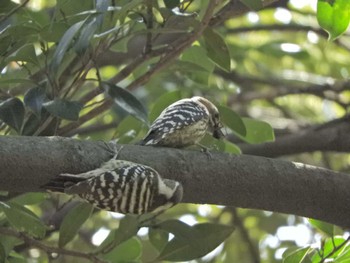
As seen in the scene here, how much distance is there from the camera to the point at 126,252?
2.69 m

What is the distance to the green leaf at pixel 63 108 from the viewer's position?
2.28 metres

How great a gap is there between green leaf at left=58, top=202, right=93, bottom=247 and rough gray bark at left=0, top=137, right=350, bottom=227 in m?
0.40

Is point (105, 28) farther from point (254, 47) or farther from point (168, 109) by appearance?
point (254, 47)

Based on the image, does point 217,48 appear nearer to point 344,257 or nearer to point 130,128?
point 130,128

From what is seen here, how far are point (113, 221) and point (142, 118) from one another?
171 centimetres

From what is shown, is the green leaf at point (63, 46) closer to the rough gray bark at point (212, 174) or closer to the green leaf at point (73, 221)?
the rough gray bark at point (212, 174)

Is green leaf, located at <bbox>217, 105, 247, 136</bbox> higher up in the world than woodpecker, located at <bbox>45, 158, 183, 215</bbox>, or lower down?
lower down

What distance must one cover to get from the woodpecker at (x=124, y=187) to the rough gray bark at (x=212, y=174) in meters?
0.02

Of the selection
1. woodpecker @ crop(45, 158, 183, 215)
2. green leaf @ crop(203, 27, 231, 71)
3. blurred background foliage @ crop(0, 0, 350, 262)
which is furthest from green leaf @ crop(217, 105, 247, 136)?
woodpecker @ crop(45, 158, 183, 215)

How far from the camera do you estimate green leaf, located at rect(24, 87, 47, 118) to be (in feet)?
7.65

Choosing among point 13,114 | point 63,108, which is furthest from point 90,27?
point 13,114

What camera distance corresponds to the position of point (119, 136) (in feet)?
9.79

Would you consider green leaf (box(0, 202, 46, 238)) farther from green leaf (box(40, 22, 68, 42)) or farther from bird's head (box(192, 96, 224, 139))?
bird's head (box(192, 96, 224, 139))

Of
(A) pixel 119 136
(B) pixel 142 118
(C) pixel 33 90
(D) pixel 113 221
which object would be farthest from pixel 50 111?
(D) pixel 113 221
